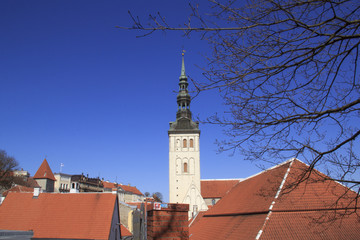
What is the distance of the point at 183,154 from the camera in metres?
43.2

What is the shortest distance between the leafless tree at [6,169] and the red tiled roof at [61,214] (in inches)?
822

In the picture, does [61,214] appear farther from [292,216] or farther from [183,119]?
[183,119]

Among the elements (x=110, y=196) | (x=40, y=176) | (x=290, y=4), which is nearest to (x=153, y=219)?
(x=290, y=4)

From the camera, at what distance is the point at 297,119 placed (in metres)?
4.89

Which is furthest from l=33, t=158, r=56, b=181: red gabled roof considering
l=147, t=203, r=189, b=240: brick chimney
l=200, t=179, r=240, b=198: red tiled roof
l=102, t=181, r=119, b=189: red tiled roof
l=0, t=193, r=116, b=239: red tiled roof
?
l=147, t=203, r=189, b=240: brick chimney

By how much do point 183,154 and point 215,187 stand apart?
9.33 m

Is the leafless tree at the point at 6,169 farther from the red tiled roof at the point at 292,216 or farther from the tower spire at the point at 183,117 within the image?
the red tiled roof at the point at 292,216

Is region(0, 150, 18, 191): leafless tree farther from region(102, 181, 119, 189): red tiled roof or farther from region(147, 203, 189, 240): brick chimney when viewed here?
region(102, 181, 119, 189): red tiled roof

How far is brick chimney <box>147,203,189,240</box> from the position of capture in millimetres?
4402

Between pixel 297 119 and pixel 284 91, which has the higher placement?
pixel 284 91

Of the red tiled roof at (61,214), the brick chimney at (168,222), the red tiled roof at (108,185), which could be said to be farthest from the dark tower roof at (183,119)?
the red tiled roof at (108,185)

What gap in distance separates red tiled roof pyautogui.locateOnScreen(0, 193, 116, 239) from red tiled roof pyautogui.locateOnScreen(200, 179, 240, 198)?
1032 inches

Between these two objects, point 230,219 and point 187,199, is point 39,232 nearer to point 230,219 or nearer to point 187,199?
point 230,219

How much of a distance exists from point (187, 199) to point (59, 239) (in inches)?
847
